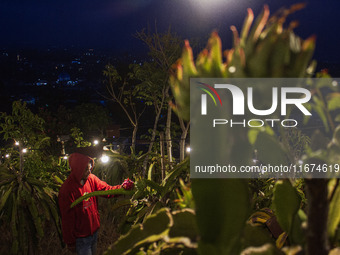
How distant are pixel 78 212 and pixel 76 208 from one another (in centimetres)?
4

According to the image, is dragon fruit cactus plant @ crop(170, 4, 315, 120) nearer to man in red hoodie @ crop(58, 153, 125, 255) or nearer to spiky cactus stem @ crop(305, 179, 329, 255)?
spiky cactus stem @ crop(305, 179, 329, 255)

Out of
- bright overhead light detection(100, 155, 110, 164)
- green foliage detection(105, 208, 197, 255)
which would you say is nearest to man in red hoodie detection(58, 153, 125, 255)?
bright overhead light detection(100, 155, 110, 164)

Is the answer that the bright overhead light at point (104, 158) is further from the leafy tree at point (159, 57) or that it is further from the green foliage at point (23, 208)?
the leafy tree at point (159, 57)

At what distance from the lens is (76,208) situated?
7.43ft

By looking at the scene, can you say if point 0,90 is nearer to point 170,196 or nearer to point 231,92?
point 170,196

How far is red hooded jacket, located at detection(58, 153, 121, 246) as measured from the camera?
7.24ft

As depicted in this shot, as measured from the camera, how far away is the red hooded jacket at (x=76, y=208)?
2207mm

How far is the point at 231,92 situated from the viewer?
1.77 ft

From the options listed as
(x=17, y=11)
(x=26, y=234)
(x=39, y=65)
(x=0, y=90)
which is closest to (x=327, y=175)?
(x=26, y=234)

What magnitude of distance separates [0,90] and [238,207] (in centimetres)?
1938

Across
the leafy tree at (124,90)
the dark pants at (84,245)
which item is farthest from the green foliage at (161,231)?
the leafy tree at (124,90)

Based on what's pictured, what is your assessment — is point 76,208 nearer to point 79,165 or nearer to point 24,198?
point 79,165

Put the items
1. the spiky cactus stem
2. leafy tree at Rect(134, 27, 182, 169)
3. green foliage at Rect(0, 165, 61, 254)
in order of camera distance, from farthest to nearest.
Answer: leafy tree at Rect(134, 27, 182, 169)
green foliage at Rect(0, 165, 61, 254)
the spiky cactus stem

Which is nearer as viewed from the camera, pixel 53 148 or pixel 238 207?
pixel 238 207
